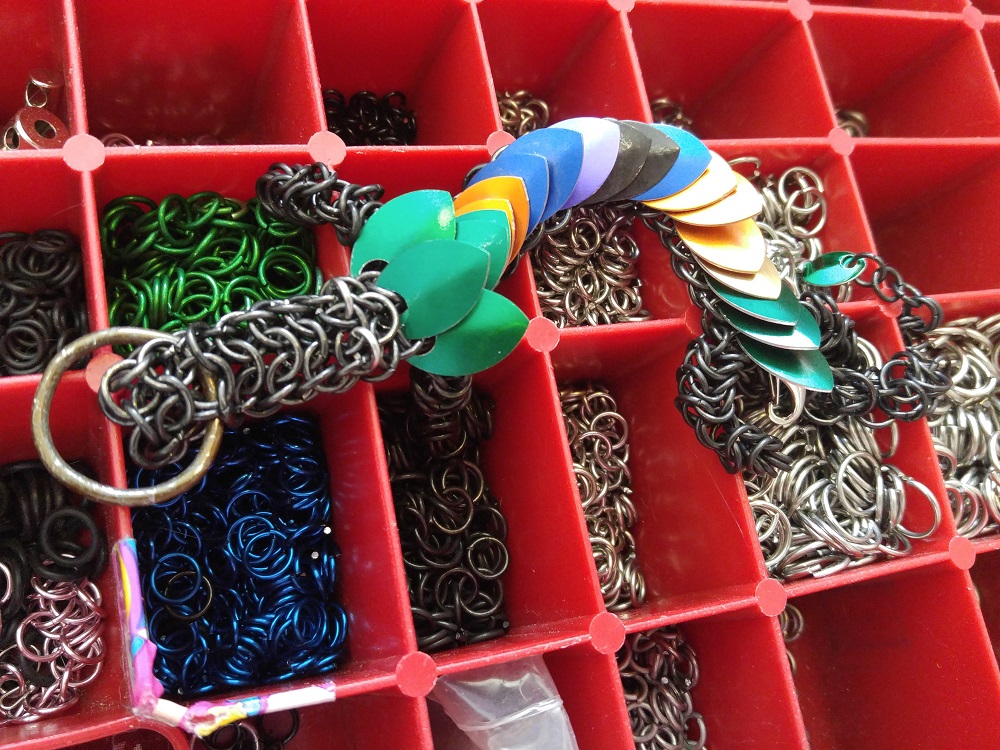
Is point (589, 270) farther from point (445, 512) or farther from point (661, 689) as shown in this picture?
point (661, 689)

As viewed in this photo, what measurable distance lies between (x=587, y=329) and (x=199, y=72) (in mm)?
827

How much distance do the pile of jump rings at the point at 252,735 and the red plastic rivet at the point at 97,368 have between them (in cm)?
54

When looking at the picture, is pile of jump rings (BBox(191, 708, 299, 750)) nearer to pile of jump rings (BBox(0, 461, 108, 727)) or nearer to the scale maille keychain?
pile of jump rings (BBox(0, 461, 108, 727))

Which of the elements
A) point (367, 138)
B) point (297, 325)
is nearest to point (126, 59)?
point (367, 138)

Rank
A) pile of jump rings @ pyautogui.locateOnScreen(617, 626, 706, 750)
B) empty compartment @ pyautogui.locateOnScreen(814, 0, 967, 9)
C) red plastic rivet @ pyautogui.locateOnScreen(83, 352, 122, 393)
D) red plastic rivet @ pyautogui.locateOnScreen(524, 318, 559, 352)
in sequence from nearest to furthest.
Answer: red plastic rivet @ pyautogui.locateOnScreen(83, 352, 122, 393)
red plastic rivet @ pyautogui.locateOnScreen(524, 318, 559, 352)
pile of jump rings @ pyautogui.locateOnScreen(617, 626, 706, 750)
empty compartment @ pyautogui.locateOnScreen(814, 0, 967, 9)

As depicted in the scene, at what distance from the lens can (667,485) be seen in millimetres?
1461

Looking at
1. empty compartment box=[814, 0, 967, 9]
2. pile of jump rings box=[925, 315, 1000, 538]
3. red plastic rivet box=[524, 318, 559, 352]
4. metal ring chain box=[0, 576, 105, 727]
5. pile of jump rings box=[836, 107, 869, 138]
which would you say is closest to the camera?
metal ring chain box=[0, 576, 105, 727]

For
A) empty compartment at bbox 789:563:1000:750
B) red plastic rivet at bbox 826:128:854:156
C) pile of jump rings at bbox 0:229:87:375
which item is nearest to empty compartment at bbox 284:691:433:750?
pile of jump rings at bbox 0:229:87:375

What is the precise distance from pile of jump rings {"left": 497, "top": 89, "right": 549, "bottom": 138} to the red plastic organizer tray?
0.12 feet

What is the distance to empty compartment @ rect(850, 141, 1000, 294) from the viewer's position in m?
1.63

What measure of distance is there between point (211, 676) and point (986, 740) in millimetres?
1230

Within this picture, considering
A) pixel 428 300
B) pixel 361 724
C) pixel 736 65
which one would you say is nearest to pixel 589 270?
pixel 428 300

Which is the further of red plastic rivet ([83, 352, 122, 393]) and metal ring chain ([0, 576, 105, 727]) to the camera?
metal ring chain ([0, 576, 105, 727])

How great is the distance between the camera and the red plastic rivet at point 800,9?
1.56 m
